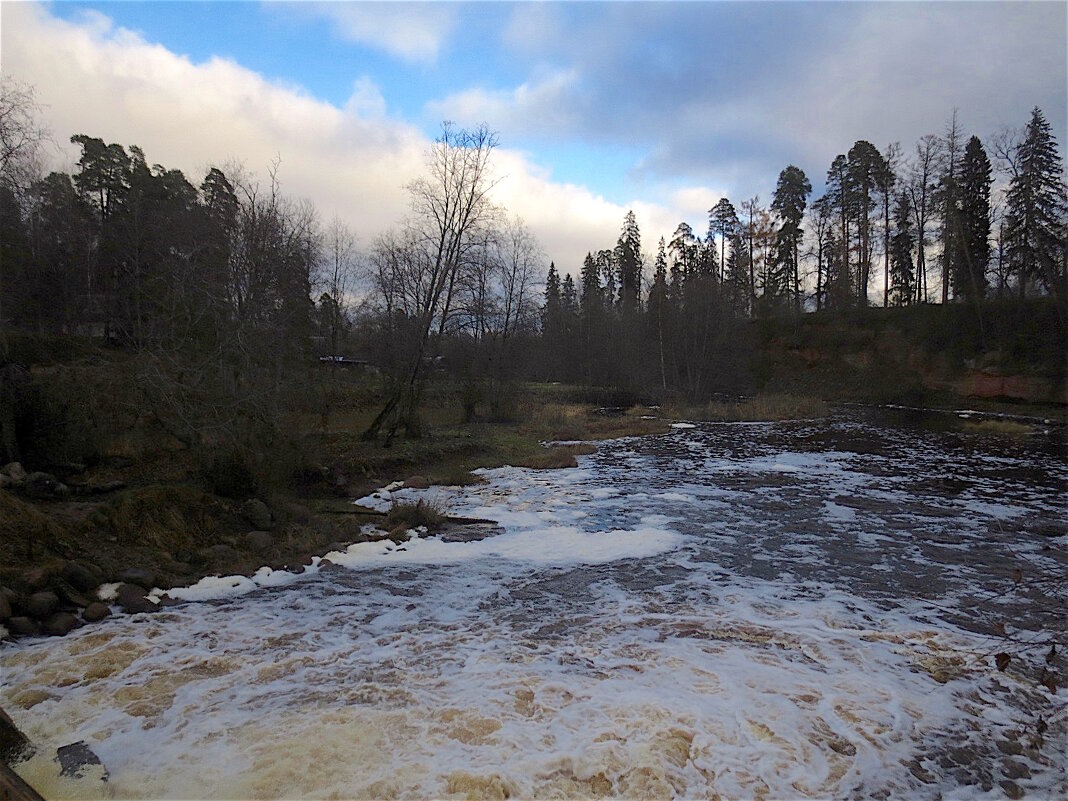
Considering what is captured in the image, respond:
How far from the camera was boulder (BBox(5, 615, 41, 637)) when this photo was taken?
21.9ft

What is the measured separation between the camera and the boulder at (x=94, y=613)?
717 centimetres

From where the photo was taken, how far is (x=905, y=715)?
550 cm

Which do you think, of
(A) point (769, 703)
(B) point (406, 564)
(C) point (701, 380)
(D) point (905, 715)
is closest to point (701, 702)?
(A) point (769, 703)

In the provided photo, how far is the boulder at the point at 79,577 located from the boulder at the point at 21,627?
35.0 inches

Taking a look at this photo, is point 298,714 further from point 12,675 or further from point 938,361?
point 938,361

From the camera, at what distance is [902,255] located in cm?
4878

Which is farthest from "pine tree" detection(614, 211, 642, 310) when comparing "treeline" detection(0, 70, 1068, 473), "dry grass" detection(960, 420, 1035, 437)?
"dry grass" detection(960, 420, 1035, 437)

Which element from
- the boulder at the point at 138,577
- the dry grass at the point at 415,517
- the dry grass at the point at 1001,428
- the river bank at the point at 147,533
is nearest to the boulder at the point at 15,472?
the river bank at the point at 147,533

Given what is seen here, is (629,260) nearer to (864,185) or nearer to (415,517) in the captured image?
(864,185)

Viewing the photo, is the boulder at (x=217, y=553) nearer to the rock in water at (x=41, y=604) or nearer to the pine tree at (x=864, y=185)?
the rock in water at (x=41, y=604)

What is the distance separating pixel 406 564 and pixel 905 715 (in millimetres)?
6675

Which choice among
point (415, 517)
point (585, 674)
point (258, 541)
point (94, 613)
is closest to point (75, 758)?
point (94, 613)

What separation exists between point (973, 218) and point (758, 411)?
2301 centimetres

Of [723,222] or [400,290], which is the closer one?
[400,290]
